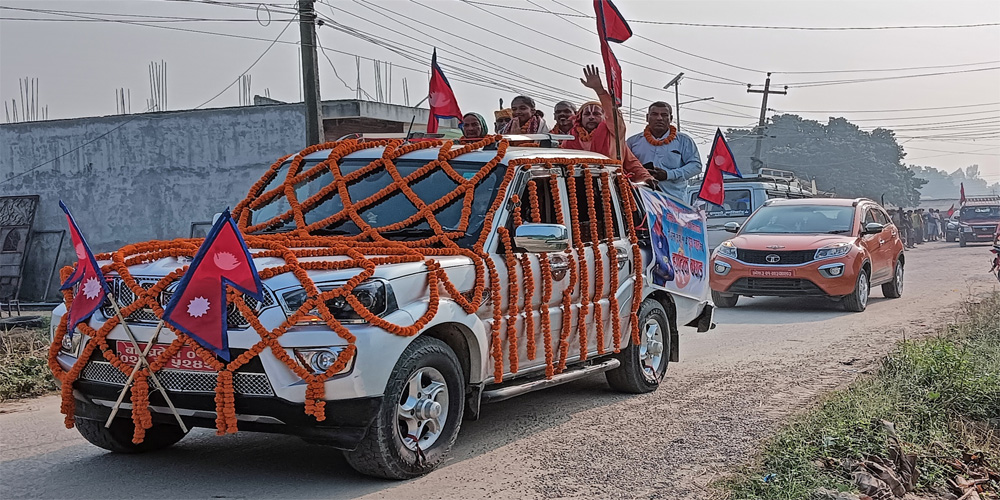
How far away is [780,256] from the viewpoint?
46.3 feet

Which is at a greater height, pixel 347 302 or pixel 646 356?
pixel 347 302

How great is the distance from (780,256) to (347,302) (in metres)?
10.1

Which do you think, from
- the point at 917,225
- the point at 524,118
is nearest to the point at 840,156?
the point at 917,225

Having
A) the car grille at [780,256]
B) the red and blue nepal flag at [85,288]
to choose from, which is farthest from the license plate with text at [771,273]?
the red and blue nepal flag at [85,288]

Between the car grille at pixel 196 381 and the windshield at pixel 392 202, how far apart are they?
147cm

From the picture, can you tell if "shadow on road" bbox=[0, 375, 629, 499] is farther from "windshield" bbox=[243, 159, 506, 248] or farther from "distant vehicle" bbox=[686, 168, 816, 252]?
"distant vehicle" bbox=[686, 168, 816, 252]

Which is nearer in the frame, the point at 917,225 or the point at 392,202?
the point at 392,202

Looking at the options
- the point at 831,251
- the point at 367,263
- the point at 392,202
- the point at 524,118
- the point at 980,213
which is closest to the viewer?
the point at 367,263

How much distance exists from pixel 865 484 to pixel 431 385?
2.29 metres

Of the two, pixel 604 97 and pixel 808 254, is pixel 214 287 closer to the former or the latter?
pixel 604 97

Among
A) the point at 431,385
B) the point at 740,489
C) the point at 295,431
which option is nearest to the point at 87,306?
the point at 295,431

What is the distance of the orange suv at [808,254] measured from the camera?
1390 centimetres

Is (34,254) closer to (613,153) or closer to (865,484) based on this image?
(613,153)

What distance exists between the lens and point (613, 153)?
9.08 m
